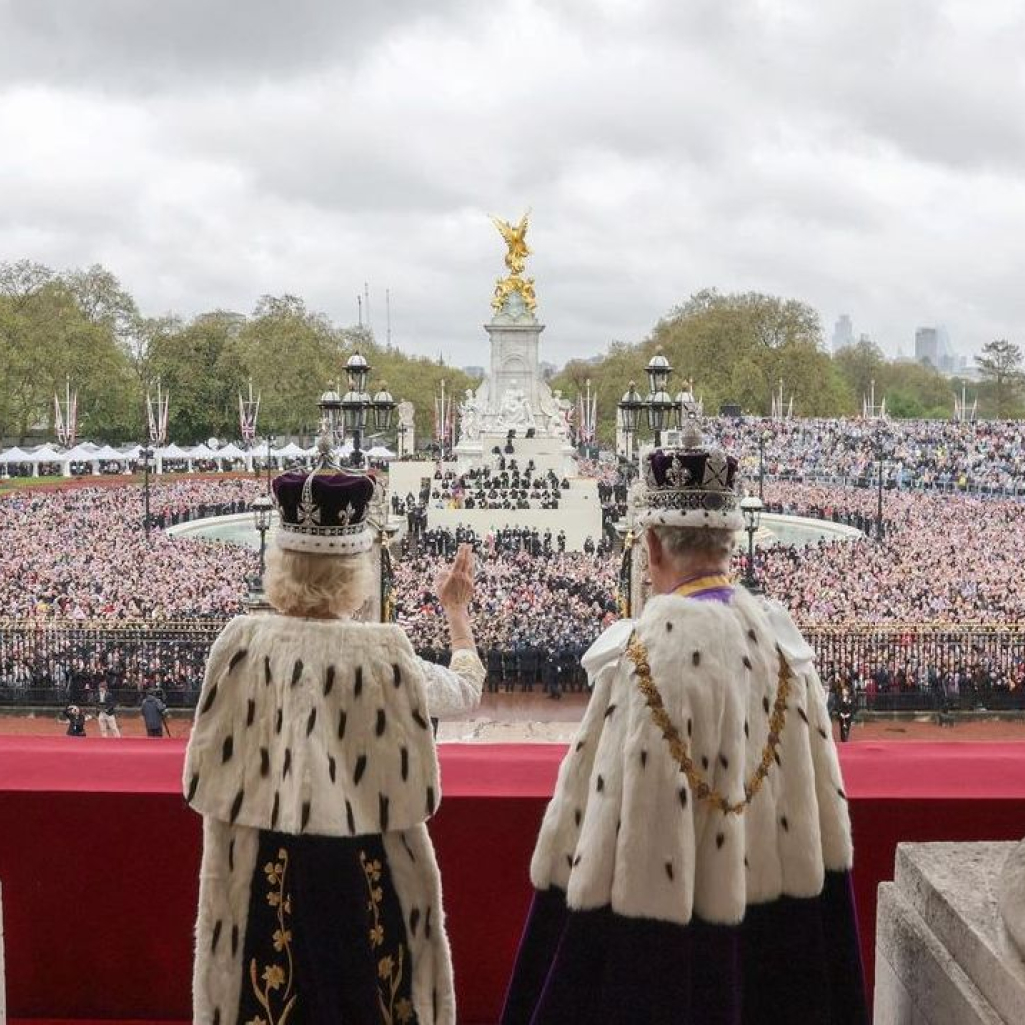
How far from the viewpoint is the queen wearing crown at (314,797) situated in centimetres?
274

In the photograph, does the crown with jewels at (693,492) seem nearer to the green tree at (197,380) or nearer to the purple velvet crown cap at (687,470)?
the purple velvet crown cap at (687,470)

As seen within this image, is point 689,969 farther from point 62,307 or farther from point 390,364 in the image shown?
point 390,364

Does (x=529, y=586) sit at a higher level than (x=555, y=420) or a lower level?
lower

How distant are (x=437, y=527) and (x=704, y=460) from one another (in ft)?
105

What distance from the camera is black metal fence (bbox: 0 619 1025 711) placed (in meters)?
16.6

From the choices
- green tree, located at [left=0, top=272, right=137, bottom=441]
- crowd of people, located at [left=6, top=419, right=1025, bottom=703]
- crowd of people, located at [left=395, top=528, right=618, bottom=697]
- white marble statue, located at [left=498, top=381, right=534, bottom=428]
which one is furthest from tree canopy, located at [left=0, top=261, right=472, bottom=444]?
crowd of people, located at [left=395, top=528, right=618, bottom=697]

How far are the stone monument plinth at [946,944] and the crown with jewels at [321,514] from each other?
1.54 meters

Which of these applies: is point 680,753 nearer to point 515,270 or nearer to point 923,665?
point 923,665

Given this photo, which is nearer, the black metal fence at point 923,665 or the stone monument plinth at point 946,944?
the stone monument plinth at point 946,944

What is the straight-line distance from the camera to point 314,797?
272cm

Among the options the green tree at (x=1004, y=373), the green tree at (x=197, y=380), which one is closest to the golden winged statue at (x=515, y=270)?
the green tree at (x=197, y=380)

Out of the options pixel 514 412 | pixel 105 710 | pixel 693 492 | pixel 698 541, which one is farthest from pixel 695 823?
pixel 514 412

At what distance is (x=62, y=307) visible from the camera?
222 ft

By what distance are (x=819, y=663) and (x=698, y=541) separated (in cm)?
1519
